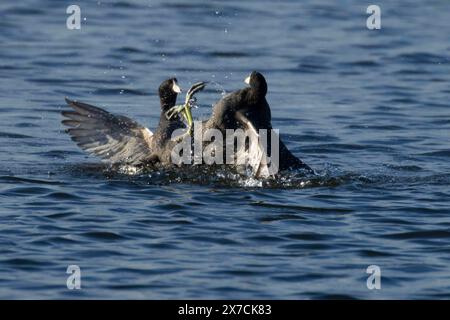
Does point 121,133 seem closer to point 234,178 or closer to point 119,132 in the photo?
point 119,132

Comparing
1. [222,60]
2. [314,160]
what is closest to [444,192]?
[314,160]

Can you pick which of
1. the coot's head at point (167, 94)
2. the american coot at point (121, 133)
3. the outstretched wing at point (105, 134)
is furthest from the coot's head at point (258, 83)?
the outstretched wing at point (105, 134)

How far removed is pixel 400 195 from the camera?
8852 millimetres

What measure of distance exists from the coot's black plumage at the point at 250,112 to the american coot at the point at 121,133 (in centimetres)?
63

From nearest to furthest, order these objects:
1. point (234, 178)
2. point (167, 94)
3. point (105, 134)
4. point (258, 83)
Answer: point (258, 83)
point (234, 178)
point (167, 94)
point (105, 134)

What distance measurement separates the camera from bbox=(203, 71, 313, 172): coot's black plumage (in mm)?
8836

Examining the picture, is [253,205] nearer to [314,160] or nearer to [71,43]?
[314,160]

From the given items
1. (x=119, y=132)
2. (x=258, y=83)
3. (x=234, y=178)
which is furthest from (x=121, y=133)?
(x=258, y=83)

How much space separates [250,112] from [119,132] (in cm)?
146

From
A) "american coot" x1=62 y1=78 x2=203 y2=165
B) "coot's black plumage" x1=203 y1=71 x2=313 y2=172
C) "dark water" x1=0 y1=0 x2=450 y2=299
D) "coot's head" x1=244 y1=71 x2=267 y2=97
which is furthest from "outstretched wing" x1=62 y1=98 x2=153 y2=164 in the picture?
"coot's head" x1=244 y1=71 x2=267 y2=97

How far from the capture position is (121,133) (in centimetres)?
985

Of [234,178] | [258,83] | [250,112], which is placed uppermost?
[258,83]

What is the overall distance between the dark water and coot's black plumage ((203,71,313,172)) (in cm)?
26

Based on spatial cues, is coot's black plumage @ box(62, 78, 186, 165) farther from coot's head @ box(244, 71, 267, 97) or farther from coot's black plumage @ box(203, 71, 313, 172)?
coot's head @ box(244, 71, 267, 97)
